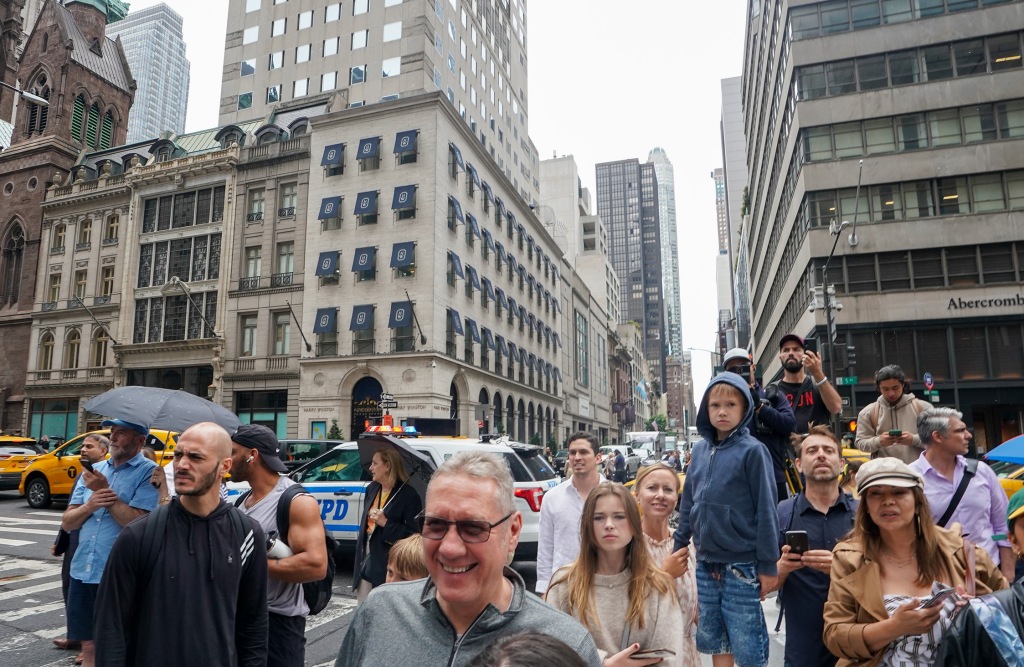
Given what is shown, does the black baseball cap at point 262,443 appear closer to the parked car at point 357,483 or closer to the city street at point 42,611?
the city street at point 42,611

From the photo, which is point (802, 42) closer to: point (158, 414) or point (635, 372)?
point (158, 414)

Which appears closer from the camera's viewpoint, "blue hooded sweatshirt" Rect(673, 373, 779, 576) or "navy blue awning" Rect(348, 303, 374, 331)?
"blue hooded sweatshirt" Rect(673, 373, 779, 576)

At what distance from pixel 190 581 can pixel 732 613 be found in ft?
10.2

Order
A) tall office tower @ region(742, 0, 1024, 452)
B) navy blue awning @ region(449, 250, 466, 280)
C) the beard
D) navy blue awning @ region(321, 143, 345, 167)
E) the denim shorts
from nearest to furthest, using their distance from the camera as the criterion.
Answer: the beard → the denim shorts → tall office tower @ region(742, 0, 1024, 452) → navy blue awning @ region(321, 143, 345, 167) → navy blue awning @ region(449, 250, 466, 280)

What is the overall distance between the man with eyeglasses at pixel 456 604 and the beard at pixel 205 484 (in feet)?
5.67

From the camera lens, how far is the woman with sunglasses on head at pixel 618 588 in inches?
123

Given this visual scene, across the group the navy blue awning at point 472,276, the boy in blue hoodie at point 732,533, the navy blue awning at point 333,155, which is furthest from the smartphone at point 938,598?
the navy blue awning at point 333,155

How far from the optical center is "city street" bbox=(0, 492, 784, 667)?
620 centimetres

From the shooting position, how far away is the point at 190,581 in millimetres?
3156

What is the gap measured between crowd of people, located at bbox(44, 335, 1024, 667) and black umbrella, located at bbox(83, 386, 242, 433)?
0.24 m

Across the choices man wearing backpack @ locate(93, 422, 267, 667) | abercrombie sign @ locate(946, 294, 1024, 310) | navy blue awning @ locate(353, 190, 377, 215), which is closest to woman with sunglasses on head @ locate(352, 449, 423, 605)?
man wearing backpack @ locate(93, 422, 267, 667)

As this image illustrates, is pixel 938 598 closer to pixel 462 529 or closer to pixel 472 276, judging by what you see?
pixel 462 529

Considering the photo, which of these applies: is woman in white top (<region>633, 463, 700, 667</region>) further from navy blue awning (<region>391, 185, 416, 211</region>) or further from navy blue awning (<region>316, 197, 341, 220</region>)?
navy blue awning (<region>316, 197, 341, 220</region>)

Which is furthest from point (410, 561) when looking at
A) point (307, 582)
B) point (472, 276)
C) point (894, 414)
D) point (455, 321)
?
point (472, 276)
